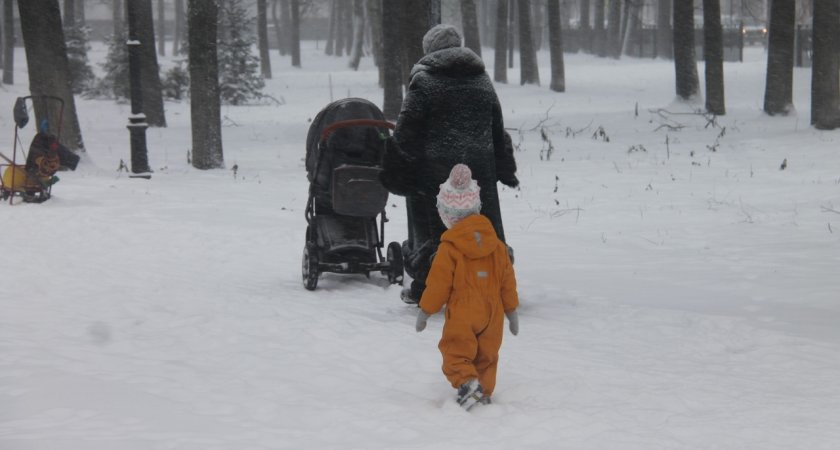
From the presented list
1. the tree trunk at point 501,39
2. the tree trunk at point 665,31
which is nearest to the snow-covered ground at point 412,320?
the tree trunk at point 501,39

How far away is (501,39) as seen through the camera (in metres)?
36.2

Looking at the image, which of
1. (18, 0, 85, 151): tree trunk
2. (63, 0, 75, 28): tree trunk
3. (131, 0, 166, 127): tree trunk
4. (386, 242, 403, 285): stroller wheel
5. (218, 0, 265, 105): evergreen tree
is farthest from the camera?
(63, 0, 75, 28): tree trunk

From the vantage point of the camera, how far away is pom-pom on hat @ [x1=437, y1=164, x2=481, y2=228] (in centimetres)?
571

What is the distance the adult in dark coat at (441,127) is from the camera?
7773 millimetres

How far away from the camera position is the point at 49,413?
17.3ft

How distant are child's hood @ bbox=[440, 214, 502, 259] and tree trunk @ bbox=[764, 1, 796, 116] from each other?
1805 centimetres

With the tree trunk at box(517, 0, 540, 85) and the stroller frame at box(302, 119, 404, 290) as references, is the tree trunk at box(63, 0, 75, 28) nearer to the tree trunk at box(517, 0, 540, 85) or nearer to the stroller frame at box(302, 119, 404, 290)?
the tree trunk at box(517, 0, 540, 85)

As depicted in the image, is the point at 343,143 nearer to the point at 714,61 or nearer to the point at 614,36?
the point at 714,61

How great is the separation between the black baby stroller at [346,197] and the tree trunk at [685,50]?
57.0ft

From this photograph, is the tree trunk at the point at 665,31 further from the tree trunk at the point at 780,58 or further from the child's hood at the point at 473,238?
the child's hood at the point at 473,238

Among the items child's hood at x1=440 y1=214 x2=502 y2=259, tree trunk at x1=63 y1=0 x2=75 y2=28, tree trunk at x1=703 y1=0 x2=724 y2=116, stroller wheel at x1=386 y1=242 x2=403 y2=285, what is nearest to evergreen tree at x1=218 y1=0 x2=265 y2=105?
tree trunk at x1=63 y1=0 x2=75 y2=28

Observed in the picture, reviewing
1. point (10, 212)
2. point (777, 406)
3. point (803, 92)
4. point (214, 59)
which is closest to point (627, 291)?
point (777, 406)

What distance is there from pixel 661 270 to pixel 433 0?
5248 mm

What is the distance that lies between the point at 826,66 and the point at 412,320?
1473 centimetres
